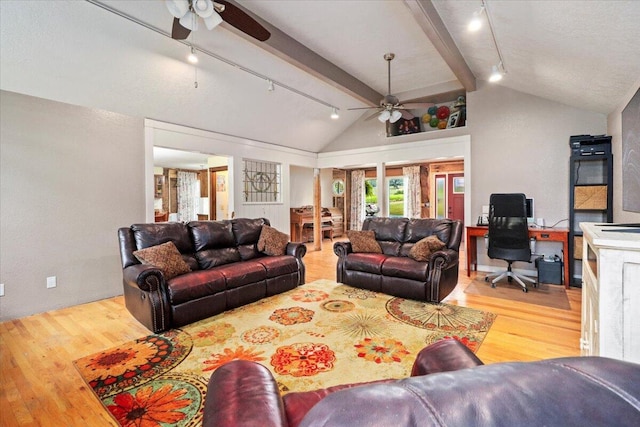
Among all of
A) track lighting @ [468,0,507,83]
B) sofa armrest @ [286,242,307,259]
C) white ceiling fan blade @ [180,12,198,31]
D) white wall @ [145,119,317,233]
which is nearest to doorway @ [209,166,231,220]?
white wall @ [145,119,317,233]

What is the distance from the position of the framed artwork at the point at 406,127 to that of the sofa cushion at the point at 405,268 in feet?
11.5

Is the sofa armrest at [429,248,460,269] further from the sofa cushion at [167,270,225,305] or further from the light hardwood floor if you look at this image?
the sofa cushion at [167,270,225,305]

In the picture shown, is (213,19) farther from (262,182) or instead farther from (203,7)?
(262,182)

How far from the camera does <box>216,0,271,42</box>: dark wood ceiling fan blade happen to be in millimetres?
2443

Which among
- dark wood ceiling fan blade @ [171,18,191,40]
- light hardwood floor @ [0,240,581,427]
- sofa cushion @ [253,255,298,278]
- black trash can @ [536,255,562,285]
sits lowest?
light hardwood floor @ [0,240,581,427]

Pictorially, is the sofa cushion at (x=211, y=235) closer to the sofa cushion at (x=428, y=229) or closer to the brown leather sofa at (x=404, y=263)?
the brown leather sofa at (x=404, y=263)

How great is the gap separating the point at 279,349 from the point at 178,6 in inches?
108

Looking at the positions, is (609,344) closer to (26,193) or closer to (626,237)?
(626,237)

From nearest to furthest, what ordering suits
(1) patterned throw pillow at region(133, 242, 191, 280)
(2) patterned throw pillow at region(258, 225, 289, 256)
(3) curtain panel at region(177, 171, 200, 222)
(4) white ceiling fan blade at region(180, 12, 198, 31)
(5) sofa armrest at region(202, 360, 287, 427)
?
(5) sofa armrest at region(202, 360, 287, 427) → (4) white ceiling fan blade at region(180, 12, 198, 31) → (1) patterned throw pillow at region(133, 242, 191, 280) → (2) patterned throw pillow at region(258, 225, 289, 256) → (3) curtain panel at region(177, 171, 200, 222)

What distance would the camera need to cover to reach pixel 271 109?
5434 mm

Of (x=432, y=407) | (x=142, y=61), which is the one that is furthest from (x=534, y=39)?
(x=142, y=61)

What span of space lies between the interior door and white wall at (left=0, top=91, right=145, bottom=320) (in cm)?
777

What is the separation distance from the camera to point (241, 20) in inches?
101

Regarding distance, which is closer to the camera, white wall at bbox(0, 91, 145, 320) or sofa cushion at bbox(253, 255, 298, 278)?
white wall at bbox(0, 91, 145, 320)
